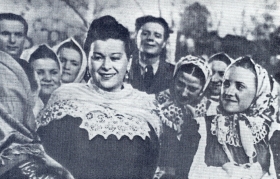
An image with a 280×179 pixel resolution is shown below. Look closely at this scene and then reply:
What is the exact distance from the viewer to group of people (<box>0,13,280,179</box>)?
382 cm

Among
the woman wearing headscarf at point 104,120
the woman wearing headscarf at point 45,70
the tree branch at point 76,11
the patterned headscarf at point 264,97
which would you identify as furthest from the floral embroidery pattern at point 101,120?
the patterned headscarf at point 264,97

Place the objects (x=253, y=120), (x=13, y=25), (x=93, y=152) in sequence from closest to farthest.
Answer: (x=93, y=152)
(x=13, y=25)
(x=253, y=120)

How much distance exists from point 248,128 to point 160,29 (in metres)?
1.11

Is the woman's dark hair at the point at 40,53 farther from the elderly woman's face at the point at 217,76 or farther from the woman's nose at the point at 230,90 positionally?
the woman's nose at the point at 230,90

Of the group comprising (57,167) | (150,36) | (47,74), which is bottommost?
(57,167)

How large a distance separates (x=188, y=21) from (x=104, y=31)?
0.71 metres

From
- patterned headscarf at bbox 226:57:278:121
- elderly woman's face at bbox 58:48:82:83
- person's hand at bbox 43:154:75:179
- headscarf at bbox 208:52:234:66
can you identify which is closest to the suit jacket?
headscarf at bbox 208:52:234:66

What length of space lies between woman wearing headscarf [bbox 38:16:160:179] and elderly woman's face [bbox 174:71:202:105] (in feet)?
0.79

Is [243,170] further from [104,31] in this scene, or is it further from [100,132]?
[104,31]

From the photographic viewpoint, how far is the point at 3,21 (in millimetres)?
3902

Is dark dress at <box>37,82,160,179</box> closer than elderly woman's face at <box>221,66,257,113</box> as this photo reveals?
Yes

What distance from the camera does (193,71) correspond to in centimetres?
397

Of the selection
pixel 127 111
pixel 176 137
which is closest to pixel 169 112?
pixel 176 137

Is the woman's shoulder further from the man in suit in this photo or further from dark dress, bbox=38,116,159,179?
the man in suit
